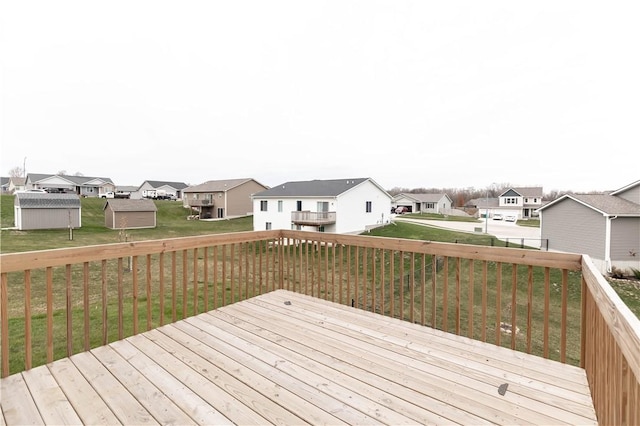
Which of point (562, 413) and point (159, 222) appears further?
point (159, 222)

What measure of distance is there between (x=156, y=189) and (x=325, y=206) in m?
48.4

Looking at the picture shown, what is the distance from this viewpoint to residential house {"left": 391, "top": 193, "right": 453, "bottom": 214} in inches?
1989

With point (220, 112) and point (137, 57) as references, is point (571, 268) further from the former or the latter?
point (220, 112)

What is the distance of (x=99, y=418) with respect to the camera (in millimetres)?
1655

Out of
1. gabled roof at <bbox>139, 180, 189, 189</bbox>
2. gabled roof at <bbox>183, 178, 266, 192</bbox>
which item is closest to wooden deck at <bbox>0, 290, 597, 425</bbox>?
gabled roof at <bbox>183, 178, 266, 192</bbox>

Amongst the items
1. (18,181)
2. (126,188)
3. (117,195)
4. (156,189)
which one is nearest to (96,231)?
(117,195)

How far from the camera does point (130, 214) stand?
27.6 meters

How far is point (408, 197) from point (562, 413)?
172 feet

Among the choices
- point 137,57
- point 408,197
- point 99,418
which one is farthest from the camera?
point 408,197

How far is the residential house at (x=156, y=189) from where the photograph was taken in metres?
57.3

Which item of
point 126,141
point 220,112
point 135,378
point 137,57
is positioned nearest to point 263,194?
point 126,141

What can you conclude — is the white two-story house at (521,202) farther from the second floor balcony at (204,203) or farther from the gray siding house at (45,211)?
the gray siding house at (45,211)

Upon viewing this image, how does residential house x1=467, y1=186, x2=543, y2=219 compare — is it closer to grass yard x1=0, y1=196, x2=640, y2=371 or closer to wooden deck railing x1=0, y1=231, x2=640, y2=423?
grass yard x1=0, y1=196, x2=640, y2=371

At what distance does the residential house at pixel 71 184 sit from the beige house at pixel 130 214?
21.1 meters
